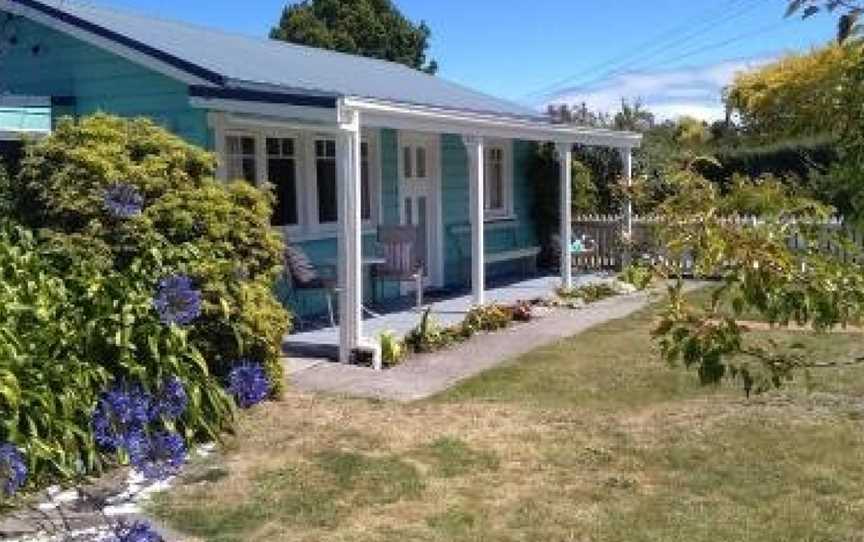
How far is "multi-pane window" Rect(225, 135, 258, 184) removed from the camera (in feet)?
39.4

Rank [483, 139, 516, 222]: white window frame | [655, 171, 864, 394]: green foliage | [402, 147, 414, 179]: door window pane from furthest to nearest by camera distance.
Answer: [483, 139, 516, 222]: white window frame < [402, 147, 414, 179]: door window pane < [655, 171, 864, 394]: green foliage

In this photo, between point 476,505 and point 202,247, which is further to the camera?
point 202,247

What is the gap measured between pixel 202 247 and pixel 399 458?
2275 millimetres

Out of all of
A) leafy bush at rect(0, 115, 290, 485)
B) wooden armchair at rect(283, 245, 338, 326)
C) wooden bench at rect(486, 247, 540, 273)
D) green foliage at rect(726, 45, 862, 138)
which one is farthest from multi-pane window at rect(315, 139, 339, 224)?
green foliage at rect(726, 45, 862, 138)

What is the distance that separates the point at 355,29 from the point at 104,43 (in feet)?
129

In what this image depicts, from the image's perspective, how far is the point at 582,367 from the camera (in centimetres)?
1055

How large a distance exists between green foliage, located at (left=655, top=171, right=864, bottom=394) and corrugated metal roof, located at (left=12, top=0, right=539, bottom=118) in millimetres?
8128

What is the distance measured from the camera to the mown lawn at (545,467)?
578 cm

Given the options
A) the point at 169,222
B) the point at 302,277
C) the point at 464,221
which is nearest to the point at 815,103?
the point at 169,222

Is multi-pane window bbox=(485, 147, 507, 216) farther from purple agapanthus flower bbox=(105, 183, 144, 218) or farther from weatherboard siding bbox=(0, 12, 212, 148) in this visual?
purple agapanthus flower bbox=(105, 183, 144, 218)

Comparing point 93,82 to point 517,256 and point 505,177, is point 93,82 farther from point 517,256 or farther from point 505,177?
point 505,177

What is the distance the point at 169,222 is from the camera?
818 cm

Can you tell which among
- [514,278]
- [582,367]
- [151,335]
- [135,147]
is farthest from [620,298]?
[151,335]

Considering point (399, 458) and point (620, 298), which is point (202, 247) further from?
point (620, 298)
